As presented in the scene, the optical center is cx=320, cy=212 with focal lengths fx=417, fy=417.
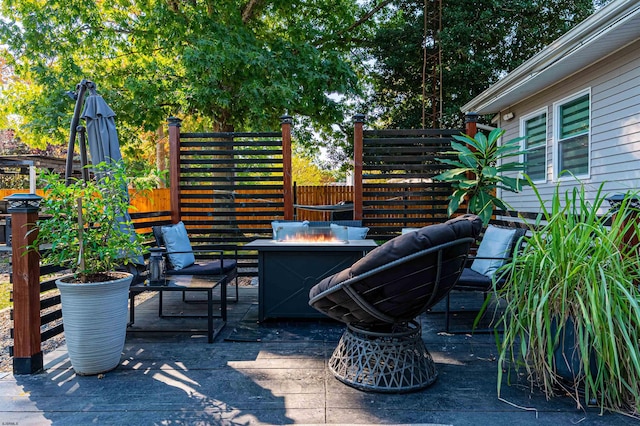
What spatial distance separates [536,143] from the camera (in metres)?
6.35

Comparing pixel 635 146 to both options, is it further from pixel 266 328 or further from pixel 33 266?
pixel 33 266

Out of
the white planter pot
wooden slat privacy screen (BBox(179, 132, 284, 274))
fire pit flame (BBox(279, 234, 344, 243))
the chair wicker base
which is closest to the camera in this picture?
the chair wicker base

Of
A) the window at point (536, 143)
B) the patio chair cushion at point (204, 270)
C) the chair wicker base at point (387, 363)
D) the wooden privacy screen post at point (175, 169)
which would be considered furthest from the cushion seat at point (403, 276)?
the window at point (536, 143)

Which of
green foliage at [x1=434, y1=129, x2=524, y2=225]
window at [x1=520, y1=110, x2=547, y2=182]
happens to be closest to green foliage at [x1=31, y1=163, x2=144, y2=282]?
green foliage at [x1=434, y1=129, x2=524, y2=225]

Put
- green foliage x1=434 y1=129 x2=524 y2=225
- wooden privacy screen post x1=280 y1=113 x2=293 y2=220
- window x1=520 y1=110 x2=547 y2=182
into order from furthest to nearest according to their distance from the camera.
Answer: window x1=520 y1=110 x2=547 y2=182 → wooden privacy screen post x1=280 y1=113 x2=293 y2=220 → green foliage x1=434 y1=129 x2=524 y2=225

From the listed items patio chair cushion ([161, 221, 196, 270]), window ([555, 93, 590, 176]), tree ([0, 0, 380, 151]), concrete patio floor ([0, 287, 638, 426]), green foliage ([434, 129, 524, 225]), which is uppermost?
tree ([0, 0, 380, 151])

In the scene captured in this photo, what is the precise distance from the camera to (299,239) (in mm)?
3838

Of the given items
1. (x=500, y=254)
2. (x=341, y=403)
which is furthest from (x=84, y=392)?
(x=500, y=254)

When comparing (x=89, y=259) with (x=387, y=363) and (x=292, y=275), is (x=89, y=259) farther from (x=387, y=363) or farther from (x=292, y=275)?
(x=387, y=363)

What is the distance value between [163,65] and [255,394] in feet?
26.4

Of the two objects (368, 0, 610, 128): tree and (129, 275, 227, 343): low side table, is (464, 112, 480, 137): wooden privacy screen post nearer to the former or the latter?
(129, 275, 227, 343): low side table

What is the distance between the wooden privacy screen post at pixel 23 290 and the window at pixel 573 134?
5.42 metres

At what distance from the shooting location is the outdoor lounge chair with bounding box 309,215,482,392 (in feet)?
7.21

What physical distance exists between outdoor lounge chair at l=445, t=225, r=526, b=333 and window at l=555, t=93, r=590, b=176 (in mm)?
2053
